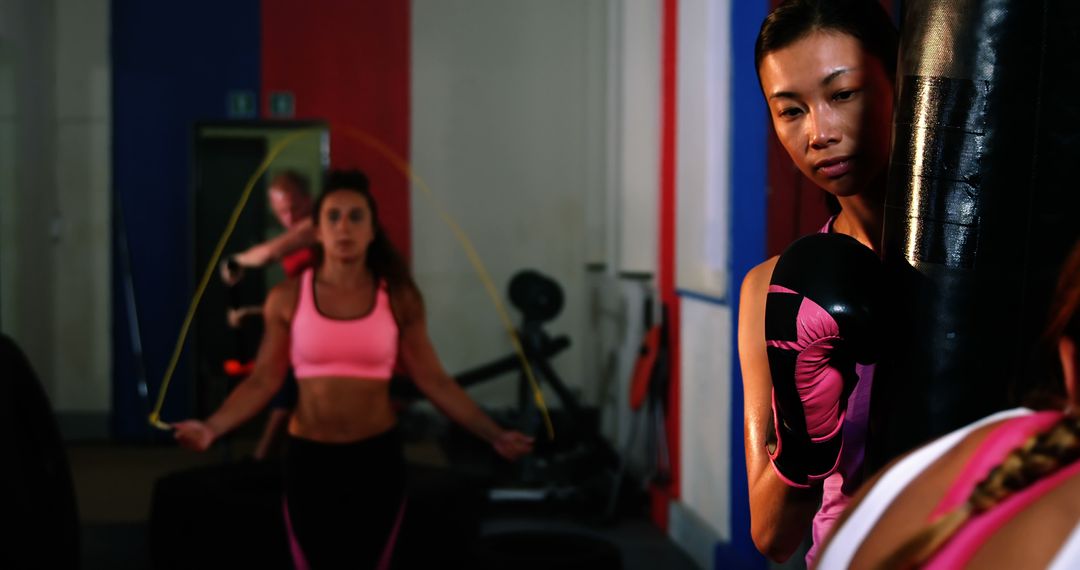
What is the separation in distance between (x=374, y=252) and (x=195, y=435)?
71 centimetres

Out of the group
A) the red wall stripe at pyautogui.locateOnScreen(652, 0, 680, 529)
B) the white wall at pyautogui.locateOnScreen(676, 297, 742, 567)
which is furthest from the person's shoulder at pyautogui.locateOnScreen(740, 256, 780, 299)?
the red wall stripe at pyautogui.locateOnScreen(652, 0, 680, 529)

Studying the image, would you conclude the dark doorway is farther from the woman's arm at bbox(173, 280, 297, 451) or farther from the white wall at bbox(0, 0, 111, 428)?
the woman's arm at bbox(173, 280, 297, 451)

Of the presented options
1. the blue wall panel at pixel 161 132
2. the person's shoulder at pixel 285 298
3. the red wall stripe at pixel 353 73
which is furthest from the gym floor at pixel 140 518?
the red wall stripe at pixel 353 73

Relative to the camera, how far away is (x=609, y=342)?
6.77m

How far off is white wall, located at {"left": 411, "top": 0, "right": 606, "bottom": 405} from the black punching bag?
20.6 ft

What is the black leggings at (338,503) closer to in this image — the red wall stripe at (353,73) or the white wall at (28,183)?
the white wall at (28,183)

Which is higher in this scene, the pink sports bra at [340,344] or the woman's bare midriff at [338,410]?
the pink sports bra at [340,344]

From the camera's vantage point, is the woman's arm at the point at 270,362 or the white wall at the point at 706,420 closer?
the woman's arm at the point at 270,362

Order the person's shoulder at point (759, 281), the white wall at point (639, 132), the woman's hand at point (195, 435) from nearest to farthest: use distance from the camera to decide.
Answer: the person's shoulder at point (759, 281) → the woman's hand at point (195, 435) → the white wall at point (639, 132)

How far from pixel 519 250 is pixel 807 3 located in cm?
612

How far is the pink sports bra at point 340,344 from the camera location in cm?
303

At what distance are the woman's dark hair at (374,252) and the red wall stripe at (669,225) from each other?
1.91 meters

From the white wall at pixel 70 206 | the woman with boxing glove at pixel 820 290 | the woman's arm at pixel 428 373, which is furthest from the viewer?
the white wall at pixel 70 206

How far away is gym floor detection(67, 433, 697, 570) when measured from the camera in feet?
15.1
